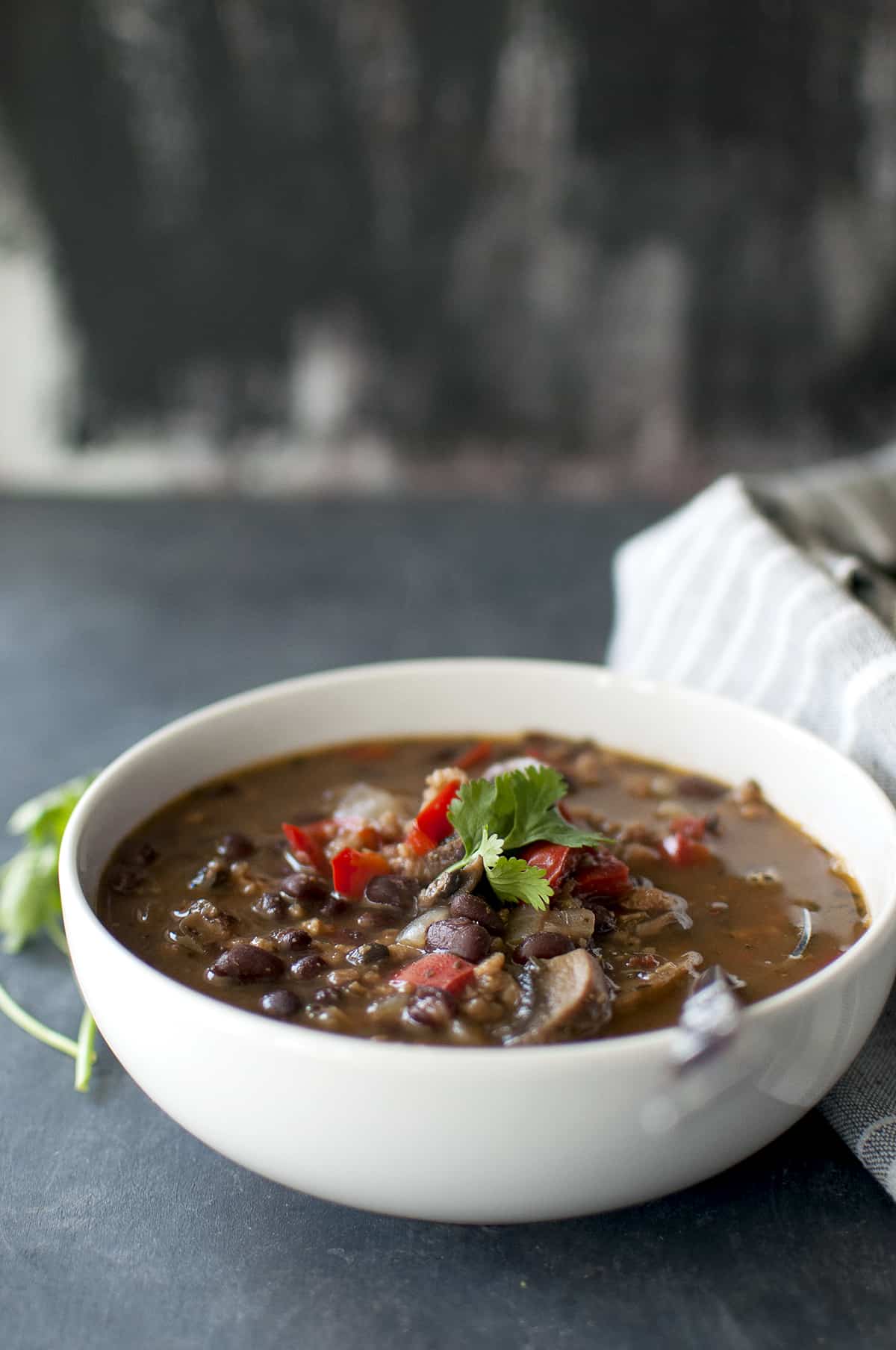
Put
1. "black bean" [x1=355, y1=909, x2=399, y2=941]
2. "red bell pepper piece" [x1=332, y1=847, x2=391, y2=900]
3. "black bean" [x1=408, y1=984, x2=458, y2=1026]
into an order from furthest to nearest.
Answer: "red bell pepper piece" [x1=332, y1=847, x2=391, y2=900] < "black bean" [x1=355, y1=909, x2=399, y2=941] < "black bean" [x1=408, y1=984, x2=458, y2=1026]

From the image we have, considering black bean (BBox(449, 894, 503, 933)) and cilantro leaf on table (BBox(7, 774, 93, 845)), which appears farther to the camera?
cilantro leaf on table (BBox(7, 774, 93, 845))

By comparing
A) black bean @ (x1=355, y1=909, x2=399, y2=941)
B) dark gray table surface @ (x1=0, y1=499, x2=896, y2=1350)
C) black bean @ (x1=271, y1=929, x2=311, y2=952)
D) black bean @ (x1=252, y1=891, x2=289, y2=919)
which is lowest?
dark gray table surface @ (x1=0, y1=499, x2=896, y2=1350)

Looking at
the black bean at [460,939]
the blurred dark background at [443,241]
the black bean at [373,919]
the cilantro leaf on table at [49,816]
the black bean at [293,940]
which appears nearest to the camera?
the black bean at [460,939]

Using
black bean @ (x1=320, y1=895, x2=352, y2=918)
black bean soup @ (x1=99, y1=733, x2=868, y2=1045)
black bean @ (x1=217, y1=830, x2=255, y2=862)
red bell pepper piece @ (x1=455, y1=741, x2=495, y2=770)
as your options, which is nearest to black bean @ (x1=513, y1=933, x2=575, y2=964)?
black bean soup @ (x1=99, y1=733, x2=868, y2=1045)

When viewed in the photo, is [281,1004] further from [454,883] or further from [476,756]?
[476,756]

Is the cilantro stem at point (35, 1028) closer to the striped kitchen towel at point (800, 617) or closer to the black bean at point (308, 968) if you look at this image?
the black bean at point (308, 968)

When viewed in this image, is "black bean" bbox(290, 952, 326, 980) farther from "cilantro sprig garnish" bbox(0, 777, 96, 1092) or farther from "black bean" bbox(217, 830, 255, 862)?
"cilantro sprig garnish" bbox(0, 777, 96, 1092)

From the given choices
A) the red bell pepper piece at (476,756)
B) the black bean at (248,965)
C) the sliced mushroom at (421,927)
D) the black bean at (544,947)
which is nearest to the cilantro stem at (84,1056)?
the black bean at (248,965)
